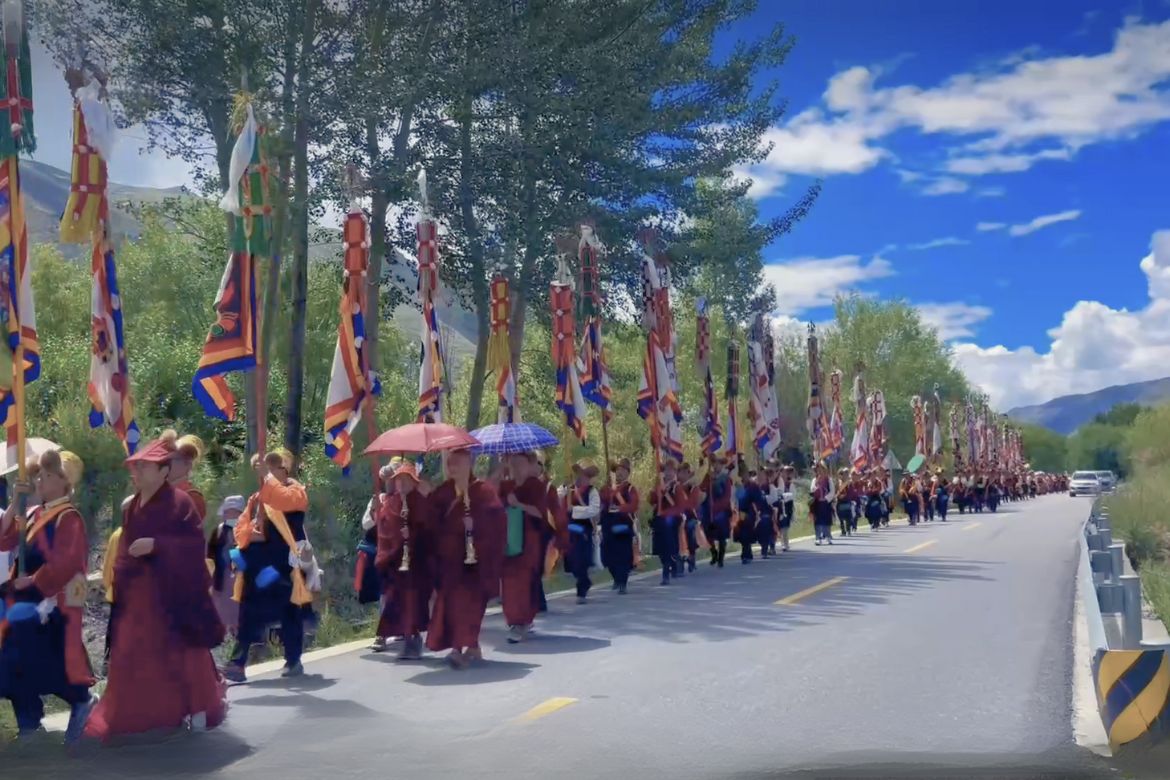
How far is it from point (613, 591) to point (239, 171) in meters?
8.67

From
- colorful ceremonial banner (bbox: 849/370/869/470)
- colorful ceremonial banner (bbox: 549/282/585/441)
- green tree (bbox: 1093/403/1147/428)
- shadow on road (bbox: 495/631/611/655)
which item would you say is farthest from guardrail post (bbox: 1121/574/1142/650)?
green tree (bbox: 1093/403/1147/428)

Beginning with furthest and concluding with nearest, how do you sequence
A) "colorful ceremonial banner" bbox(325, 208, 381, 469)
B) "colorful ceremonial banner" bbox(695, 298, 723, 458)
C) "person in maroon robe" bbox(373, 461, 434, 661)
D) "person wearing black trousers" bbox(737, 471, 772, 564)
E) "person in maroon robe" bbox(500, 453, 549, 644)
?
"colorful ceremonial banner" bbox(695, 298, 723, 458) → "person wearing black trousers" bbox(737, 471, 772, 564) → "colorful ceremonial banner" bbox(325, 208, 381, 469) → "person in maroon robe" bbox(500, 453, 549, 644) → "person in maroon robe" bbox(373, 461, 434, 661)

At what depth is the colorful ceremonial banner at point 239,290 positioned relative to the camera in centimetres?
1213

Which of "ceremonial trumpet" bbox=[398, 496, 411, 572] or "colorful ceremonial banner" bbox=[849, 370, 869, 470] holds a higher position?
"colorful ceremonial banner" bbox=[849, 370, 869, 470]

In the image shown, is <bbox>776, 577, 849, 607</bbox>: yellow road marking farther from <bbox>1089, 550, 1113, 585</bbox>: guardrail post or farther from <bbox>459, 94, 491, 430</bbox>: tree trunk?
<bbox>459, 94, 491, 430</bbox>: tree trunk

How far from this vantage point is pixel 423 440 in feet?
36.5

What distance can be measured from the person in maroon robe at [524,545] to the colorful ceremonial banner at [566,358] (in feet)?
30.0

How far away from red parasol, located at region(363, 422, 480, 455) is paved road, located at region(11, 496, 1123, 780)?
195 cm

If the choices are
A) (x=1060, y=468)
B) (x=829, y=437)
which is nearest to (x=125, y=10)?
(x=829, y=437)

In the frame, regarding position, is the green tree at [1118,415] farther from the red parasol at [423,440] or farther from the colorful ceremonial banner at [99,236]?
the colorful ceremonial banner at [99,236]

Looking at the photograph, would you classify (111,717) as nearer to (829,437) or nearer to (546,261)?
(546,261)

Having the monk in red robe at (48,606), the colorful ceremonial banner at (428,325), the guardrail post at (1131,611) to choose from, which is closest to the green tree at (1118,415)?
the colorful ceremonial banner at (428,325)

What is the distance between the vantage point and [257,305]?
1252 centimetres

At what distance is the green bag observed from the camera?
12570mm
